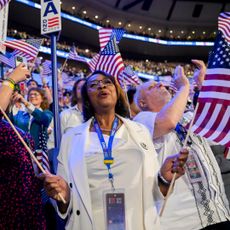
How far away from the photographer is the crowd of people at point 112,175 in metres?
1.92

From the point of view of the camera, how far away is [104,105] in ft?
7.55

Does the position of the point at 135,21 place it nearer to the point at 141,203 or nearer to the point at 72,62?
the point at 72,62

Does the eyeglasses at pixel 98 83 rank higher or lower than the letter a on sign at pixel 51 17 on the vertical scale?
lower

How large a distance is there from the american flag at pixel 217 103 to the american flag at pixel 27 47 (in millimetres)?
3786

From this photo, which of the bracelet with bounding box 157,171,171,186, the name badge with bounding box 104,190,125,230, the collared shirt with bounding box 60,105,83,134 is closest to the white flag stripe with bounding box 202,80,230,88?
the bracelet with bounding box 157,171,171,186

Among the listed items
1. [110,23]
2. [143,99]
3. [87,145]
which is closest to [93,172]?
[87,145]

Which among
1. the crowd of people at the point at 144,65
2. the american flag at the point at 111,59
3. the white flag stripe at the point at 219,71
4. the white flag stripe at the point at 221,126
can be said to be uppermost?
the crowd of people at the point at 144,65

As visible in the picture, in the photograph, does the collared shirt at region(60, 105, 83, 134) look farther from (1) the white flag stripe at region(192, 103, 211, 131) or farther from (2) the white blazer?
(1) the white flag stripe at region(192, 103, 211, 131)

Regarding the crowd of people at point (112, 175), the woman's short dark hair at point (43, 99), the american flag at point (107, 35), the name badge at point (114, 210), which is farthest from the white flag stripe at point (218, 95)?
the american flag at point (107, 35)

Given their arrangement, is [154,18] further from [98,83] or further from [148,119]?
[98,83]

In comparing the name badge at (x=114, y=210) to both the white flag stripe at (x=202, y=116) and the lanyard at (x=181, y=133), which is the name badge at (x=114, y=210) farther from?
the lanyard at (x=181, y=133)

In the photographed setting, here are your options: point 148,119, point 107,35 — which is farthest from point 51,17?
point 107,35

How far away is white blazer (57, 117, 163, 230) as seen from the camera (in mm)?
1910

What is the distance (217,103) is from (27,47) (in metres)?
4.12
